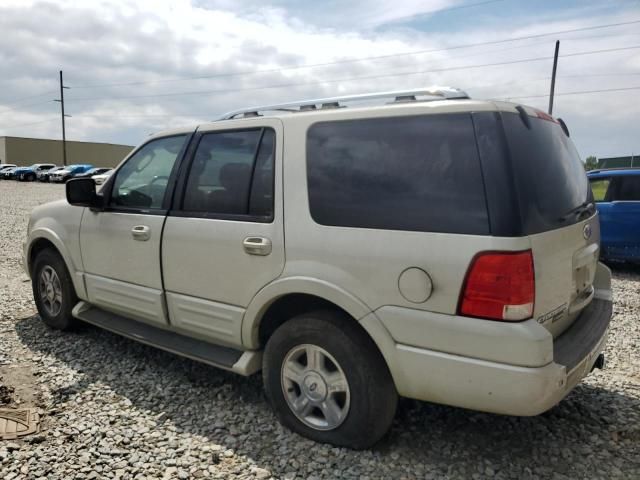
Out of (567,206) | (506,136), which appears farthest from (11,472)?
(567,206)

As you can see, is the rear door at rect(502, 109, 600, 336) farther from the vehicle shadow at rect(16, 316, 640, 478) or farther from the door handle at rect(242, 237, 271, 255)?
the door handle at rect(242, 237, 271, 255)

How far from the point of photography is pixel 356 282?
2.66 m

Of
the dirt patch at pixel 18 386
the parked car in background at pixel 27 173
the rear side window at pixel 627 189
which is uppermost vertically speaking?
the rear side window at pixel 627 189

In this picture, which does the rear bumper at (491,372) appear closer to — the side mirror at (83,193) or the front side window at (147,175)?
the front side window at (147,175)

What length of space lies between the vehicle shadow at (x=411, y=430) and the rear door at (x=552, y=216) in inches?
30.5

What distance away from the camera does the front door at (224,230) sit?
10.1 ft

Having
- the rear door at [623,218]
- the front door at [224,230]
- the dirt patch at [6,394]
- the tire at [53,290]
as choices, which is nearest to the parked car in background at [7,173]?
the tire at [53,290]

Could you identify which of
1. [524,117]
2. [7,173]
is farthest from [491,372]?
[7,173]

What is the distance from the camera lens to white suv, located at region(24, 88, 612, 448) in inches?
92.5

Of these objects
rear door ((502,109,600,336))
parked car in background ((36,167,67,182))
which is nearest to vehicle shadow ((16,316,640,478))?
rear door ((502,109,600,336))

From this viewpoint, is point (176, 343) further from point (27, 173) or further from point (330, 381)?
point (27, 173)

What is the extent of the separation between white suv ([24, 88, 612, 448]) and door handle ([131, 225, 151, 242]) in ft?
0.05

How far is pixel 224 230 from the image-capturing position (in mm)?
3221

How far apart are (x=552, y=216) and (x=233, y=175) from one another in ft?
6.30
